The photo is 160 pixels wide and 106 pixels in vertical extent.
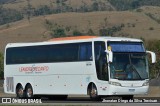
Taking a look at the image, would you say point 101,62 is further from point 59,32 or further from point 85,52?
point 59,32

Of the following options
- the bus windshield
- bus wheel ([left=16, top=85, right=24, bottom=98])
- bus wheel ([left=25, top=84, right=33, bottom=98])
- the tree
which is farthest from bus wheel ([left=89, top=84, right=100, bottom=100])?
the tree

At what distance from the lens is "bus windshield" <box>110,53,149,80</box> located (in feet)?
106

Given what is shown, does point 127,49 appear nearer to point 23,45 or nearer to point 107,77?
point 107,77

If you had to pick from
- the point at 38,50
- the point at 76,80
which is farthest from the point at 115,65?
the point at 38,50

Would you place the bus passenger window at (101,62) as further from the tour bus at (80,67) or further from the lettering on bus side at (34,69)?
the lettering on bus side at (34,69)

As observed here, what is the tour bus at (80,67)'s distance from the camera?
32.3m

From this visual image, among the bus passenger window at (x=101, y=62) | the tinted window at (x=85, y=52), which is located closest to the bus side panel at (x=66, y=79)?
the tinted window at (x=85, y=52)

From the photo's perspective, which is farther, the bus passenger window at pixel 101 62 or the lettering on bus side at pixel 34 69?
the lettering on bus side at pixel 34 69

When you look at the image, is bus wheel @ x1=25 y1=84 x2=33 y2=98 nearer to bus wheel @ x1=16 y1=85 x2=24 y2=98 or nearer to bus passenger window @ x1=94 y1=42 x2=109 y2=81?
bus wheel @ x1=16 y1=85 x2=24 y2=98

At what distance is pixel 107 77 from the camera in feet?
106

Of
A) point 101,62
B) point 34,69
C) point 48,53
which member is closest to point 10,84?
point 34,69

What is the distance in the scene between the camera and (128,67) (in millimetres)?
32469

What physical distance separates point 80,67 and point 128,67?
2.95 meters

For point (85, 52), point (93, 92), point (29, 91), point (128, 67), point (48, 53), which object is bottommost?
point (29, 91)
